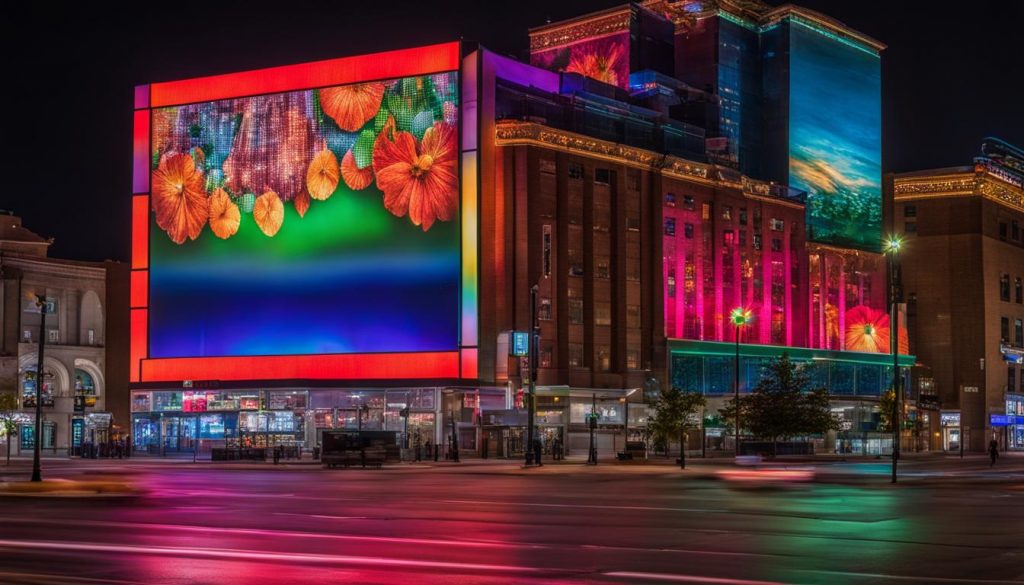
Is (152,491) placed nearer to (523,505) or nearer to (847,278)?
(523,505)

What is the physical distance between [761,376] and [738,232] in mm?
13579

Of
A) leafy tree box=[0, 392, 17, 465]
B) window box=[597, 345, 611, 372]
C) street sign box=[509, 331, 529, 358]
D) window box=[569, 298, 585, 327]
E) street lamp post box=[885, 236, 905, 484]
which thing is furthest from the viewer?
window box=[597, 345, 611, 372]

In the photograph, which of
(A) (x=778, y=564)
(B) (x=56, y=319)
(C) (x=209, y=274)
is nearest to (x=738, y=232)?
(C) (x=209, y=274)

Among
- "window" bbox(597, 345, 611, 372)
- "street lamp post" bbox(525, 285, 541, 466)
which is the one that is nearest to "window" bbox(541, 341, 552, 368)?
"window" bbox(597, 345, 611, 372)

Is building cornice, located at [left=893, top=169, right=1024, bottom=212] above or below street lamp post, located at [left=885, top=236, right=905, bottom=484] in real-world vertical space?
above

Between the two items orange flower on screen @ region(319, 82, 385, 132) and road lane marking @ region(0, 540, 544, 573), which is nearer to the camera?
road lane marking @ region(0, 540, 544, 573)

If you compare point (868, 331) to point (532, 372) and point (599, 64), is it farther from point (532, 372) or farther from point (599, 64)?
point (532, 372)

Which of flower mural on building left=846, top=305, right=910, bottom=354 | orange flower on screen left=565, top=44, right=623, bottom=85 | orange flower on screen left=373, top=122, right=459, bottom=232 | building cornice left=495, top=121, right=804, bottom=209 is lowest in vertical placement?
flower mural on building left=846, top=305, right=910, bottom=354

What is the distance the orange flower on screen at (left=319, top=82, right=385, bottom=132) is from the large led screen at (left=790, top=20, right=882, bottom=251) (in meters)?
49.9

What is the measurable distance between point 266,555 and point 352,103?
272ft

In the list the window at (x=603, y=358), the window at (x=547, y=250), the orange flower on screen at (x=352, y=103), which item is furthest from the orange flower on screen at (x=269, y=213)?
the window at (x=603, y=358)

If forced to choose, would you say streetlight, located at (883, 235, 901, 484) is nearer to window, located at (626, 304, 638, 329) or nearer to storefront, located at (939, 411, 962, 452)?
window, located at (626, 304, 638, 329)

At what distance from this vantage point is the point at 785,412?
92312mm

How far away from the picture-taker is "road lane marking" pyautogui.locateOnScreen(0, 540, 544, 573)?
68.0ft
